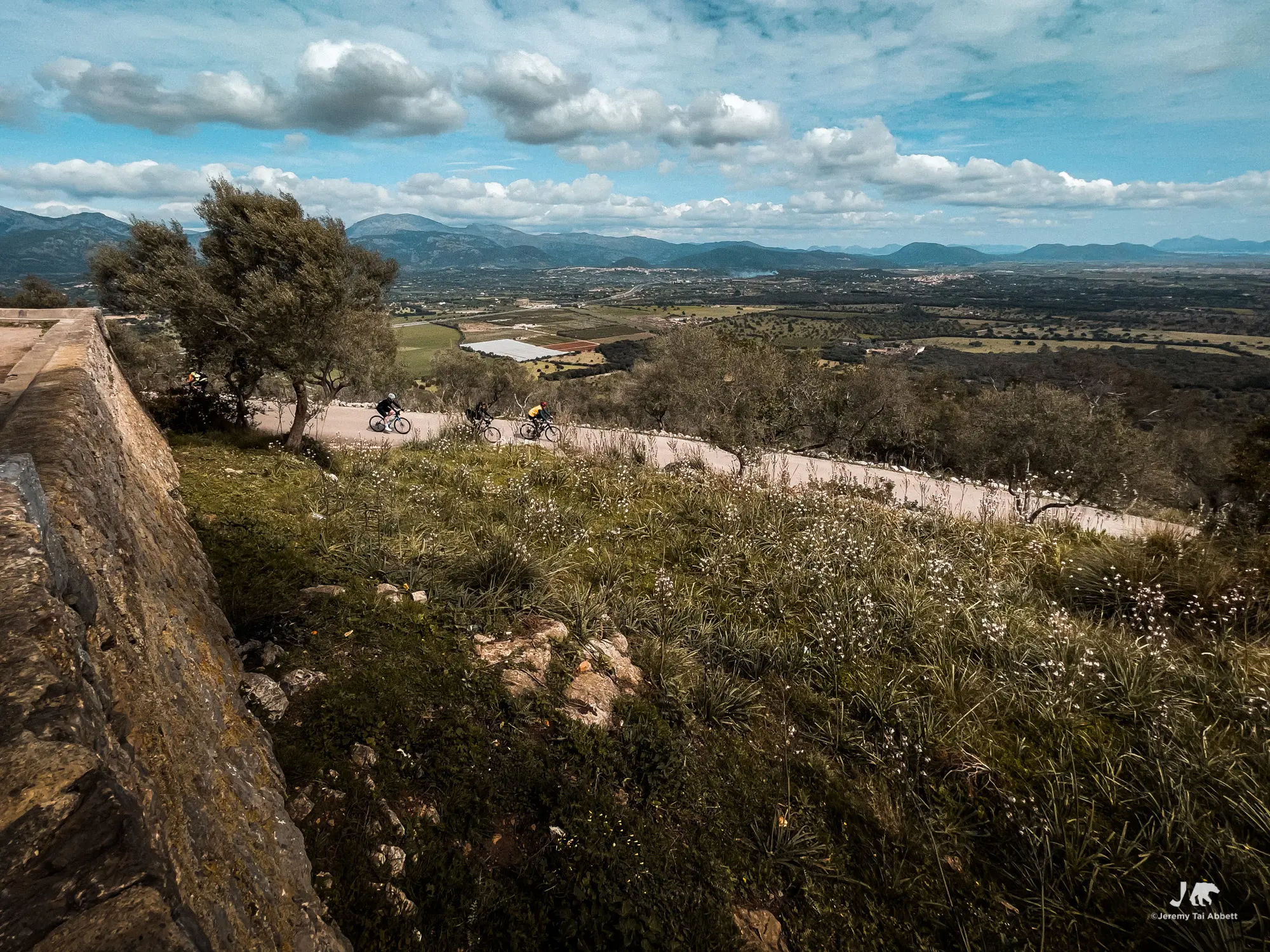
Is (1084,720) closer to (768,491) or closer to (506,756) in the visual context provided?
(506,756)

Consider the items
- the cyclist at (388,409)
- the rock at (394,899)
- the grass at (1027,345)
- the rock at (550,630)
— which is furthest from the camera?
the grass at (1027,345)

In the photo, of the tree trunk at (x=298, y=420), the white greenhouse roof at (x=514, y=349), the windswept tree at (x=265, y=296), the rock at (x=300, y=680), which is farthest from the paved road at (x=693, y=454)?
the white greenhouse roof at (x=514, y=349)

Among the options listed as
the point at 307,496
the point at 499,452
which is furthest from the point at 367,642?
the point at 499,452

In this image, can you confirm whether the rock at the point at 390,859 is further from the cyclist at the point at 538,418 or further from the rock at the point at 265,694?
the cyclist at the point at 538,418

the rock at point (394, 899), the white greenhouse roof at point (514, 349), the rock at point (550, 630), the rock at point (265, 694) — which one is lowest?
the rock at point (550, 630)

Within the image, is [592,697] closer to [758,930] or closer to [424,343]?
[758,930]
